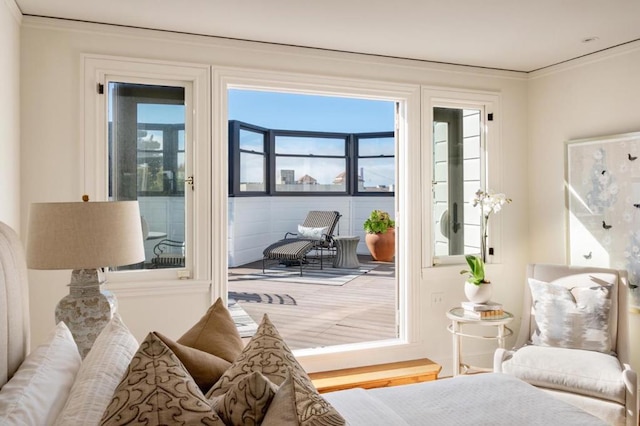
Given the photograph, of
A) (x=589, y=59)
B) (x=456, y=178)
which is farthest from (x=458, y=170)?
(x=589, y=59)

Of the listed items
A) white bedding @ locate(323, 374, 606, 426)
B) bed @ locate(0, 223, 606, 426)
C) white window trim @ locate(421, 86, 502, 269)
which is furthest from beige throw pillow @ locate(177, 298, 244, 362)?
white window trim @ locate(421, 86, 502, 269)

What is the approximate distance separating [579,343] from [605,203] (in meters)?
1.18

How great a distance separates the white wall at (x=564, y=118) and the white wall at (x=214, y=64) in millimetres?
109

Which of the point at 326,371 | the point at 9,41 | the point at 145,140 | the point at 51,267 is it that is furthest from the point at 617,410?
the point at 9,41

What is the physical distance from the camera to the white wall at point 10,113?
2604 millimetres

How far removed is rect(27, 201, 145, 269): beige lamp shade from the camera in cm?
203

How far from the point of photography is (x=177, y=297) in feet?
11.2

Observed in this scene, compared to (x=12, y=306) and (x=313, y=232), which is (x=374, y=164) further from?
(x=12, y=306)

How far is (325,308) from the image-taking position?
6012mm

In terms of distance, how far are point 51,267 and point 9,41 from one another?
1507mm

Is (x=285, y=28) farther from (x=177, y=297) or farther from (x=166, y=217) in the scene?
(x=177, y=297)

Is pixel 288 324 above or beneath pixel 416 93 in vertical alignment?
beneath

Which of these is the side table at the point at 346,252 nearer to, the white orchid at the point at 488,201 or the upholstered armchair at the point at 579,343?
the white orchid at the point at 488,201

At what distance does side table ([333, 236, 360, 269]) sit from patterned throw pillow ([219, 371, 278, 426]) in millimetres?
7743
